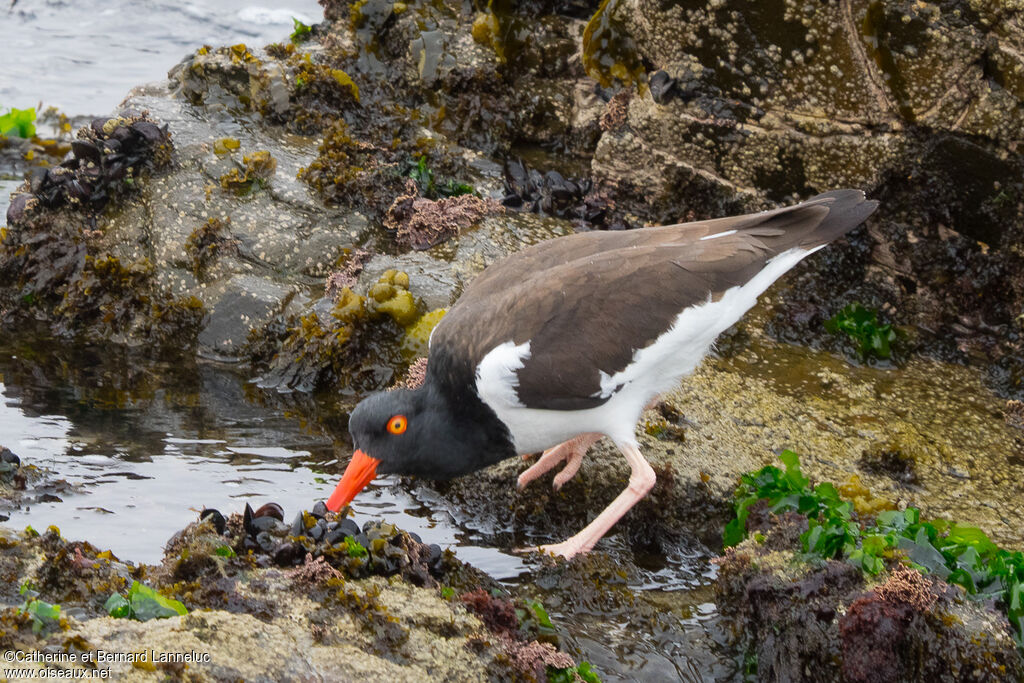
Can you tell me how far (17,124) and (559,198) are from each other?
628cm

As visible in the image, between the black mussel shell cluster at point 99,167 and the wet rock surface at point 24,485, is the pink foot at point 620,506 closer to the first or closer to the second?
the wet rock surface at point 24,485

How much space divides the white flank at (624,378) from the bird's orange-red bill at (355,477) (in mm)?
620

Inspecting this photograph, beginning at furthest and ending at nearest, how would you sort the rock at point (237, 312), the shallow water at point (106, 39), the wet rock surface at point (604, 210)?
the shallow water at point (106, 39) → the rock at point (237, 312) → the wet rock surface at point (604, 210)

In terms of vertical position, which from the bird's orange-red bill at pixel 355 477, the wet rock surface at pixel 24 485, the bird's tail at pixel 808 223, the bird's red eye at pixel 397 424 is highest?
the bird's tail at pixel 808 223

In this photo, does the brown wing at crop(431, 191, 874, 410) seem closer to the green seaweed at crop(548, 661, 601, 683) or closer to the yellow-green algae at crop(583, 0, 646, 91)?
the green seaweed at crop(548, 661, 601, 683)

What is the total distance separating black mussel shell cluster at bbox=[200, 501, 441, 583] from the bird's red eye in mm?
673

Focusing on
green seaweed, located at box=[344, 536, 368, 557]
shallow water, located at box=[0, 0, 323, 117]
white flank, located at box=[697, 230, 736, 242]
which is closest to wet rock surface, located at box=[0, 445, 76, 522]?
green seaweed, located at box=[344, 536, 368, 557]

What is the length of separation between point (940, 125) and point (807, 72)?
86 cm

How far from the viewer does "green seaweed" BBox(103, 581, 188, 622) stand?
3070 mm

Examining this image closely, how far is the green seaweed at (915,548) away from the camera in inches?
144

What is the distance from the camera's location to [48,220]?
6996mm

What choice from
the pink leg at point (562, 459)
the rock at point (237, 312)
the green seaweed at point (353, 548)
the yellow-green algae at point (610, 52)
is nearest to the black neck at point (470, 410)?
the pink leg at point (562, 459)

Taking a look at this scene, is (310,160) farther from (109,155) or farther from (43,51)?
(43,51)

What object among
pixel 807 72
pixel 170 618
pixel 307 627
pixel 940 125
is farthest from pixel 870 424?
pixel 170 618
